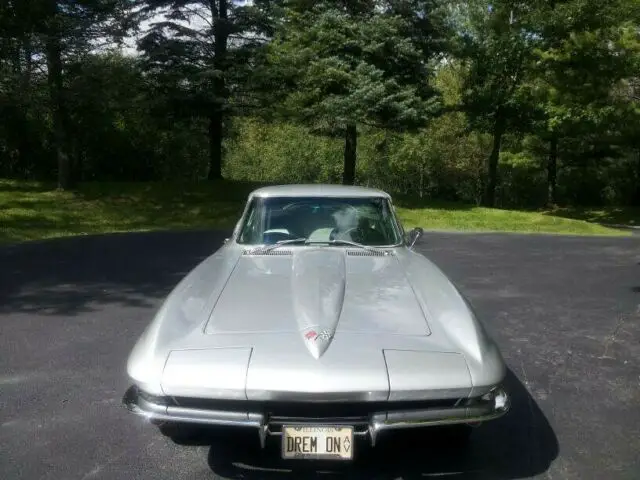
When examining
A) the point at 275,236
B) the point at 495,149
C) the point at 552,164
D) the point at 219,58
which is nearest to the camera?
the point at 275,236

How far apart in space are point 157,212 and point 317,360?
16.5 meters

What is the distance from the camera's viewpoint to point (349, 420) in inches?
105

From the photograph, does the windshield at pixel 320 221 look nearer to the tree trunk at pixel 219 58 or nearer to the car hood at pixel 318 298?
the car hood at pixel 318 298

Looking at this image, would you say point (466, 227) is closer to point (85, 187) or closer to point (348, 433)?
point (85, 187)

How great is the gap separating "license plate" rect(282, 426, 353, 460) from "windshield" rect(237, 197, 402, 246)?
77.0 inches

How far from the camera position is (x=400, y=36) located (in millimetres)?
18797

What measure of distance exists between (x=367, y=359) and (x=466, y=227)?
1499 centimetres

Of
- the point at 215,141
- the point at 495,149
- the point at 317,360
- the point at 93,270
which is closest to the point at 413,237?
the point at 317,360

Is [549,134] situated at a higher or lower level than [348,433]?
higher

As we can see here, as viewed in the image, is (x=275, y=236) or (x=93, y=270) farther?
(x=93, y=270)

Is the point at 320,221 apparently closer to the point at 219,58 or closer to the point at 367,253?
the point at 367,253

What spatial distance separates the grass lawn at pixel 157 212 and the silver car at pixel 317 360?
38.2ft

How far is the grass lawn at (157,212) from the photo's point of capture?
15578mm

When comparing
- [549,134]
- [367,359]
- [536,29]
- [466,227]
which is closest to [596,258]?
[466,227]
